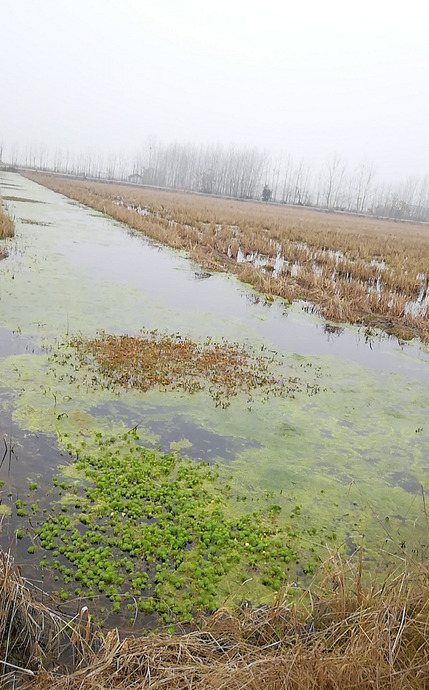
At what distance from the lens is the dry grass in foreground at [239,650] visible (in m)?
2.14

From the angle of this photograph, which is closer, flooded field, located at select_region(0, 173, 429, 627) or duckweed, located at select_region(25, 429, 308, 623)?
duckweed, located at select_region(25, 429, 308, 623)

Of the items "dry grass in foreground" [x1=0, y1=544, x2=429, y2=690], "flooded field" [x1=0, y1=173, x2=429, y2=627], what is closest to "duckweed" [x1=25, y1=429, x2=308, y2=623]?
"flooded field" [x1=0, y1=173, x2=429, y2=627]

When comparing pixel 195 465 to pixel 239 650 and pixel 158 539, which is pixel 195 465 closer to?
pixel 158 539

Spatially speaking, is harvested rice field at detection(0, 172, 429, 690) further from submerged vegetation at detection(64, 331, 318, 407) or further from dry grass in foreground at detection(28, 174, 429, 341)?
dry grass in foreground at detection(28, 174, 429, 341)

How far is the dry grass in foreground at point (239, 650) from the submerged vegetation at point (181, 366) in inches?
125

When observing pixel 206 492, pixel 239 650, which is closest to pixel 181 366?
pixel 206 492

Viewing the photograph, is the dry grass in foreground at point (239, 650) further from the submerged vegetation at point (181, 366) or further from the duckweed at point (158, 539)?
the submerged vegetation at point (181, 366)

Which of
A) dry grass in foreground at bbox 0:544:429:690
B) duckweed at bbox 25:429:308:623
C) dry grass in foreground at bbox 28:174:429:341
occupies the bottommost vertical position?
duckweed at bbox 25:429:308:623

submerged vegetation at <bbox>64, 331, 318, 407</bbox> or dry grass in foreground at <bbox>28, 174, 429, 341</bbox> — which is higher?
dry grass in foreground at <bbox>28, 174, 429, 341</bbox>

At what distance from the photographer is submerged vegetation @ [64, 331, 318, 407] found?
20.0 ft

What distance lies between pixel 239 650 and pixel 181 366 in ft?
14.4

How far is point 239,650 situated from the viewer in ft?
8.22

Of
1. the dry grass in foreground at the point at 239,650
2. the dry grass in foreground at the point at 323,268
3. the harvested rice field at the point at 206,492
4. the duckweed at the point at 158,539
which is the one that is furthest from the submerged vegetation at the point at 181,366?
the dry grass in foreground at the point at 323,268

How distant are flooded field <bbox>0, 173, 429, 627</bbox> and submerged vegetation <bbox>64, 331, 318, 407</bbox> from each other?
0.28ft
